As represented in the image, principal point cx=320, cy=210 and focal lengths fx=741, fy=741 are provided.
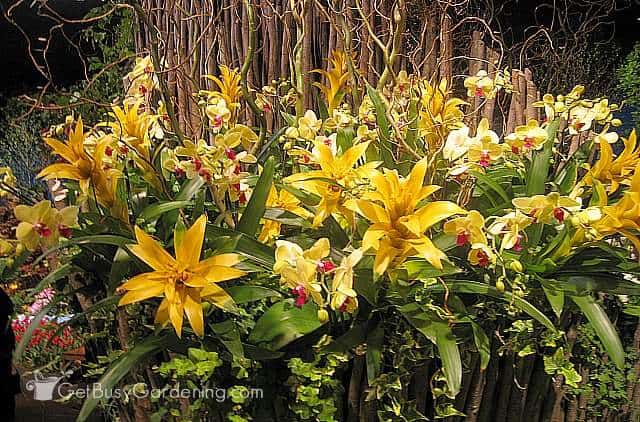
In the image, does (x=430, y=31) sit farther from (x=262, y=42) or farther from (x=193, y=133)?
(x=193, y=133)

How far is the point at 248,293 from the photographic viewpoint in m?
0.68

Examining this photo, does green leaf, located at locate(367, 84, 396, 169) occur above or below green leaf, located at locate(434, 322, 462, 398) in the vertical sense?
above

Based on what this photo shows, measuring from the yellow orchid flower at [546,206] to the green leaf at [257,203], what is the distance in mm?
230

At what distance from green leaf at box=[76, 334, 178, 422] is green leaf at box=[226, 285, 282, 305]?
0.07 meters

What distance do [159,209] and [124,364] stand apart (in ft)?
0.53

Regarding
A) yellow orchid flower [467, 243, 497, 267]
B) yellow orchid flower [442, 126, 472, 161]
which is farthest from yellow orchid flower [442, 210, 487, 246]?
yellow orchid flower [442, 126, 472, 161]

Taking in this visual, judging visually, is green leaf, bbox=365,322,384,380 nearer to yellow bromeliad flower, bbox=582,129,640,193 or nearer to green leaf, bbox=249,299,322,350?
green leaf, bbox=249,299,322,350

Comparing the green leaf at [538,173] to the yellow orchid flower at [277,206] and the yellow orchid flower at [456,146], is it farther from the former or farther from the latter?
the yellow orchid flower at [277,206]

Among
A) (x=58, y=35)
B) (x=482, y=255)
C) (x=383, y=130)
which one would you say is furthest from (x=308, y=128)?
(x=58, y=35)

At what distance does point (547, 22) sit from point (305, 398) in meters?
3.52

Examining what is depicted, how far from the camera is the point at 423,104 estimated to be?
3.02 feet

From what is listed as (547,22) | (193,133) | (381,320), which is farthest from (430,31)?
(547,22)

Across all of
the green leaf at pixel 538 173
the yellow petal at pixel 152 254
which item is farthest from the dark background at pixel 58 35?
the yellow petal at pixel 152 254

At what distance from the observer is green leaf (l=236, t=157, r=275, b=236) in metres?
0.72
